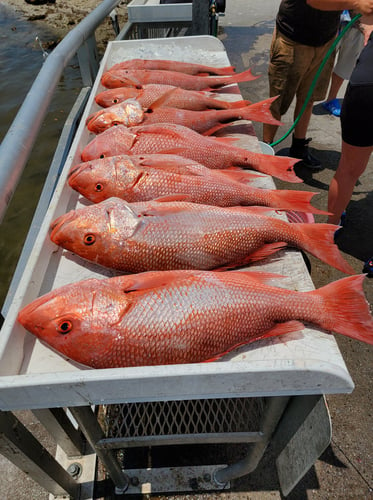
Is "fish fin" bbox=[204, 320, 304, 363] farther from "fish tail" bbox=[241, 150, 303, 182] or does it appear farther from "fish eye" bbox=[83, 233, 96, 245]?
"fish tail" bbox=[241, 150, 303, 182]

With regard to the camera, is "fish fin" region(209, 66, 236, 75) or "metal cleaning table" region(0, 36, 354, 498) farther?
"fish fin" region(209, 66, 236, 75)

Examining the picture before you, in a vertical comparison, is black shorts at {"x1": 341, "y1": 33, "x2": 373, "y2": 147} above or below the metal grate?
above

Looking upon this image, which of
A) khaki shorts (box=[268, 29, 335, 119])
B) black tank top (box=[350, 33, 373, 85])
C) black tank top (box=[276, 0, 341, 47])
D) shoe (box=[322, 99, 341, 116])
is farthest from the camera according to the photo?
shoe (box=[322, 99, 341, 116])

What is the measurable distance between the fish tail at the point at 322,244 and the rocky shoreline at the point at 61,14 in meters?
11.9

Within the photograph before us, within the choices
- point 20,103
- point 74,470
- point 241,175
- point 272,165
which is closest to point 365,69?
point 272,165

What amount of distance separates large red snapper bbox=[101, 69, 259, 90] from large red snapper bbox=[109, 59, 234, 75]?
0.45ft

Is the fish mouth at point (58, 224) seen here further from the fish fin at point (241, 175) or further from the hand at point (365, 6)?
the hand at point (365, 6)

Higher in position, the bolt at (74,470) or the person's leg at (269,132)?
the person's leg at (269,132)

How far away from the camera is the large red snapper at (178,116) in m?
2.39

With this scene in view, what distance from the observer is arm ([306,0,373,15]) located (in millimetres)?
2415

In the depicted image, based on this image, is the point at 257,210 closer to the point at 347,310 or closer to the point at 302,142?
→ the point at 347,310

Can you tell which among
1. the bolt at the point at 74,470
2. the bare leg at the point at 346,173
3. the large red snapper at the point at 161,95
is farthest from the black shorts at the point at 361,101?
the bolt at the point at 74,470

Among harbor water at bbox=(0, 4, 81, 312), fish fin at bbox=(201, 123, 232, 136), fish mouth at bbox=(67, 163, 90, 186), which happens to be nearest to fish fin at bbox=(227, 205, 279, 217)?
fish mouth at bbox=(67, 163, 90, 186)

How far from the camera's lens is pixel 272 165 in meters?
2.21
